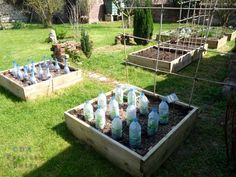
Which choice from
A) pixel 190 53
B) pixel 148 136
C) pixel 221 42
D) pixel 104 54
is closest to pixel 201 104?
pixel 148 136

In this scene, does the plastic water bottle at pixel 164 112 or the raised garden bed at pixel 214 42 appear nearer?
the plastic water bottle at pixel 164 112

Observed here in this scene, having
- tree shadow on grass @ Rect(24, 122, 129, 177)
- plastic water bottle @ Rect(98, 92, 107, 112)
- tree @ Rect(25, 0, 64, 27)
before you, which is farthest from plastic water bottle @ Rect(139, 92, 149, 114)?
tree @ Rect(25, 0, 64, 27)

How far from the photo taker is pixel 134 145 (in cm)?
297

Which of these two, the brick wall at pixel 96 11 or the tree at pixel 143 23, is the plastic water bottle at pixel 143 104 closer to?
the tree at pixel 143 23

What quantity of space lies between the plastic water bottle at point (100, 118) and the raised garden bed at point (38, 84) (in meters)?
2.17

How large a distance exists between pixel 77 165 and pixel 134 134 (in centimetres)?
93

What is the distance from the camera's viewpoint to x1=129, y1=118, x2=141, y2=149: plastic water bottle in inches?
114

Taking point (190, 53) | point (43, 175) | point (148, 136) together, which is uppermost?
point (190, 53)

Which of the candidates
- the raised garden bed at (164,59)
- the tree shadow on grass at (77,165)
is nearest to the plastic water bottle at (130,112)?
the tree shadow on grass at (77,165)

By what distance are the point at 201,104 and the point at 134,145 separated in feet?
7.29

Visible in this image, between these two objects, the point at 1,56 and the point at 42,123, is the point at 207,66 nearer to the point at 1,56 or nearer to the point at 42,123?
the point at 42,123

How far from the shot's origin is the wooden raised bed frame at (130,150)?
2729 mm

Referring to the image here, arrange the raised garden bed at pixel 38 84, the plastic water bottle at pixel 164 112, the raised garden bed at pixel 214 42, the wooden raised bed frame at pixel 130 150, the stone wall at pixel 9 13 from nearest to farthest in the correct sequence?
the wooden raised bed frame at pixel 130 150, the plastic water bottle at pixel 164 112, the raised garden bed at pixel 38 84, the raised garden bed at pixel 214 42, the stone wall at pixel 9 13

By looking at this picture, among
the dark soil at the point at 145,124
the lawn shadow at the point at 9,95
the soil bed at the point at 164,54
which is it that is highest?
the soil bed at the point at 164,54
